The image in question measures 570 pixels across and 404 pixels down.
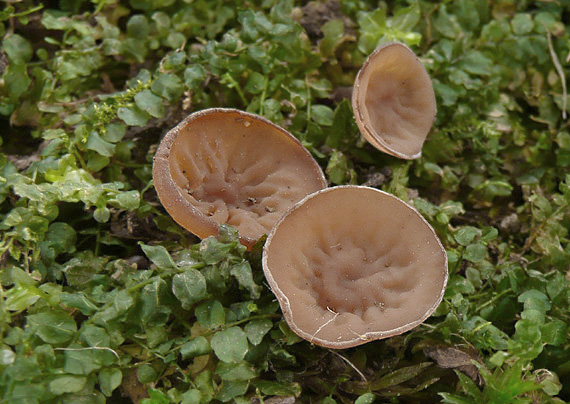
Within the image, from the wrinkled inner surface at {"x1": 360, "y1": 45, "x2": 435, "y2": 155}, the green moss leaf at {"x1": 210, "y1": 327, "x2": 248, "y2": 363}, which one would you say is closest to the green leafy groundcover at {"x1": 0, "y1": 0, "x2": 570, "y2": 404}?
the green moss leaf at {"x1": 210, "y1": 327, "x2": 248, "y2": 363}

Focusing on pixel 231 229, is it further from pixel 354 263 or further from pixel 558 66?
pixel 558 66

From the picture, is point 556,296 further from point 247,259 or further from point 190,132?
point 190,132

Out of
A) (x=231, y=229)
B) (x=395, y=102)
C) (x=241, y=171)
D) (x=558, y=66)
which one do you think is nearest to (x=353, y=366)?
(x=231, y=229)

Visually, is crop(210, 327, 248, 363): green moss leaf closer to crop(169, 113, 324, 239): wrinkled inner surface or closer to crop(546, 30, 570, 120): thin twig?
crop(169, 113, 324, 239): wrinkled inner surface

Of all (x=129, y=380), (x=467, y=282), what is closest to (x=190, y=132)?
(x=129, y=380)

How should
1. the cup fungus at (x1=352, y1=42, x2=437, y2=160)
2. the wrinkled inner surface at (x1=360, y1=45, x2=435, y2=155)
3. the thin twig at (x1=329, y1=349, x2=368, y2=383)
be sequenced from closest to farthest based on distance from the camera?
the thin twig at (x1=329, y1=349, x2=368, y2=383) → the cup fungus at (x1=352, y1=42, x2=437, y2=160) → the wrinkled inner surface at (x1=360, y1=45, x2=435, y2=155)

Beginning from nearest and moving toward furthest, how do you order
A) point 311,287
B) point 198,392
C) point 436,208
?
point 198,392 → point 311,287 → point 436,208
